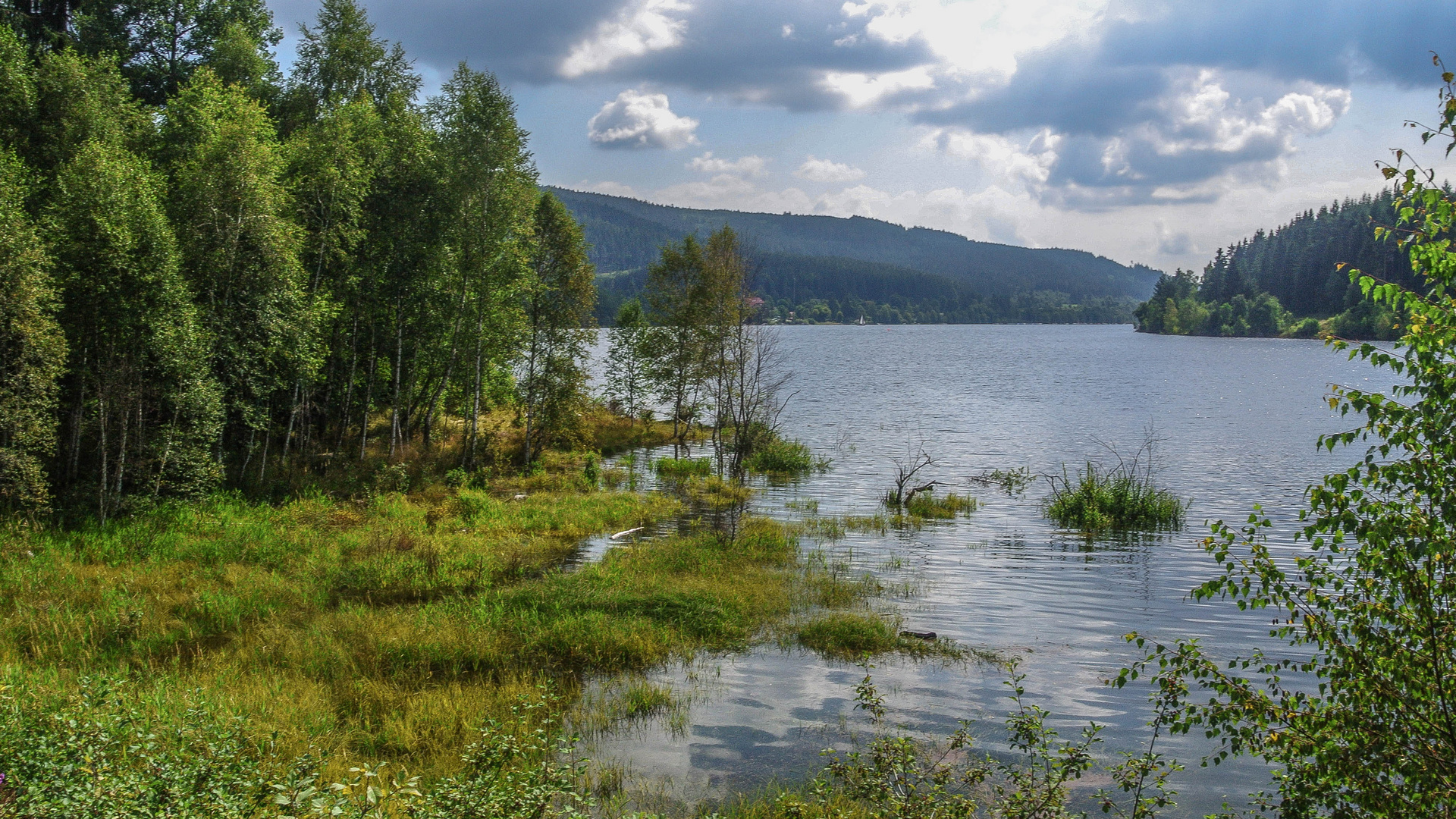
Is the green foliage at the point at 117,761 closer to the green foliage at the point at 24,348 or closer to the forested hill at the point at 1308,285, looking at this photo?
the green foliage at the point at 24,348

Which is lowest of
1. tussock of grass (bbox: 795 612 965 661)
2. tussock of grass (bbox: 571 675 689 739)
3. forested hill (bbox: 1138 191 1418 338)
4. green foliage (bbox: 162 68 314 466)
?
tussock of grass (bbox: 571 675 689 739)

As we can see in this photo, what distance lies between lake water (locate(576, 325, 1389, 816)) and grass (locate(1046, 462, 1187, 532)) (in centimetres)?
77

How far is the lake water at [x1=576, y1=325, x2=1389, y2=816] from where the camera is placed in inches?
455

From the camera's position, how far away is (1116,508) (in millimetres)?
27812

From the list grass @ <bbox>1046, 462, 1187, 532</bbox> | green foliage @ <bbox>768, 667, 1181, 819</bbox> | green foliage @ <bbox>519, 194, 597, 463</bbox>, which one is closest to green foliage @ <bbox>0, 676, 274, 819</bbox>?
green foliage @ <bbox>768, 667, 1181, 819</bbox>

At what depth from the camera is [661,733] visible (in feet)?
38.7

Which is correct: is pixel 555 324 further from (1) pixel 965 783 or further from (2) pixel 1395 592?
(2) pixel 1395 592

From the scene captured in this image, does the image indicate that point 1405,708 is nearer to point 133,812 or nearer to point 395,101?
point 133,812

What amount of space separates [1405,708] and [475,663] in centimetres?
1197

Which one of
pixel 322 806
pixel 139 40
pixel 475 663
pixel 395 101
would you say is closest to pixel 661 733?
pixel 475 663

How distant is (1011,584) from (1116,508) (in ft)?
31.0

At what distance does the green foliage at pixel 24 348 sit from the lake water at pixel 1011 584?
609 inches

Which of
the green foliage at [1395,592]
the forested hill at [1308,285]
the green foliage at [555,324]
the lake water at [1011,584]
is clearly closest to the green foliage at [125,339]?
the green foliage at [555,324]

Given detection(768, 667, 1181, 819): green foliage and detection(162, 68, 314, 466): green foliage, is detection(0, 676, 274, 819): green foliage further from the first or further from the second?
detection(162, 68, 314, 466): green foliage
